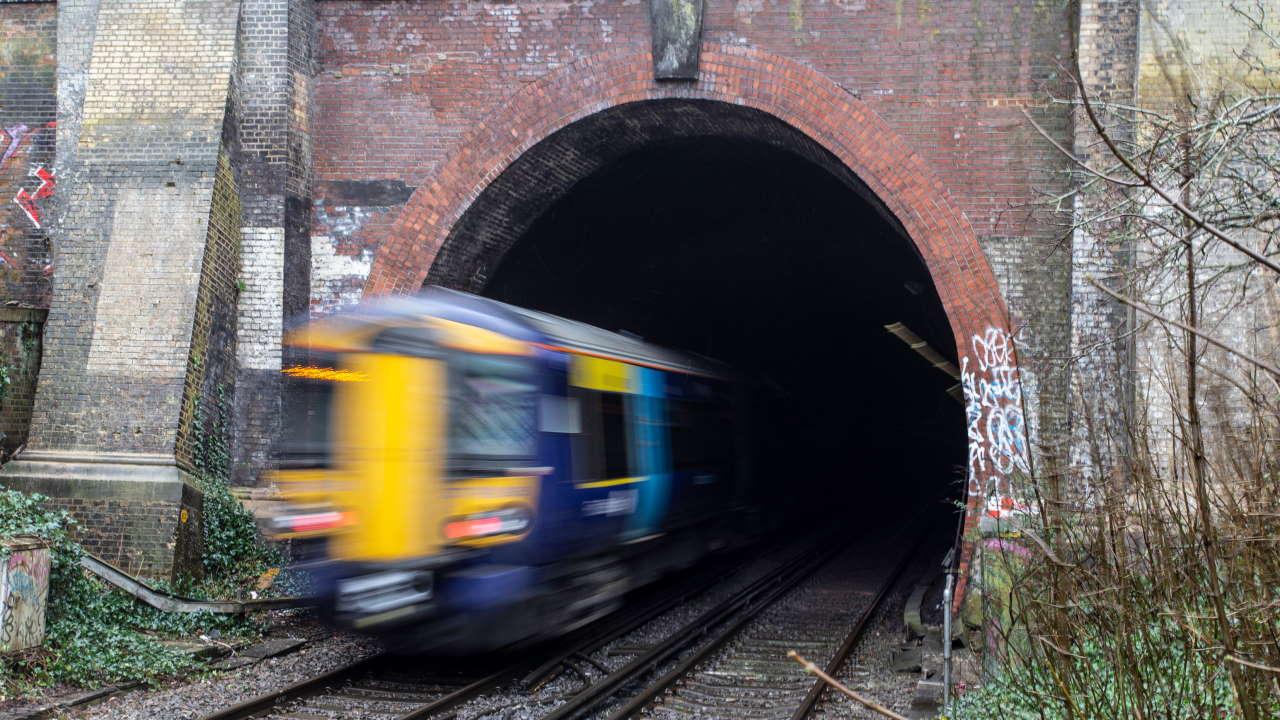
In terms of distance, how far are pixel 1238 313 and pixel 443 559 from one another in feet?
24.5

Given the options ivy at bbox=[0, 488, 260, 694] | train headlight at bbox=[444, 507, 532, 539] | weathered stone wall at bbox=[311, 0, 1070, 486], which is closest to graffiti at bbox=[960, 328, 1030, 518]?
weathered stone wall at bbox=[311, 0, 1070, 486]

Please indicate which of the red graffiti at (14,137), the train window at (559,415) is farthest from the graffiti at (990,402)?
the red graffiti at (14,137)

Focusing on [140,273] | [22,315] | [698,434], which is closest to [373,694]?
[698,434]

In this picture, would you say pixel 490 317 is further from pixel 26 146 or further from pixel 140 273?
pixel 26 146

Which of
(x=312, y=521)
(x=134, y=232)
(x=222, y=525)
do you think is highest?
(x=134, y=232)

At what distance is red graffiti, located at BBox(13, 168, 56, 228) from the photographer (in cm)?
1240

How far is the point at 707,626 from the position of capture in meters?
10.2

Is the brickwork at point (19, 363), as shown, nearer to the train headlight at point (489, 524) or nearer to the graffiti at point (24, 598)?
the graffiti at point (24, 598)

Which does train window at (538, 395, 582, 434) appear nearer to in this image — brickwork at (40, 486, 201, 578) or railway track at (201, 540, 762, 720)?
railway track at (201, 540, 762, 720)

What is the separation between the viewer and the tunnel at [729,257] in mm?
12492

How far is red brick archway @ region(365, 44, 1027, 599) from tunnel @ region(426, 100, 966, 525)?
204 millimetres

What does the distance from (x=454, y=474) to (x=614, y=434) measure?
6.87 ft

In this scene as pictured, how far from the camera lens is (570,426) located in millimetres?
8469

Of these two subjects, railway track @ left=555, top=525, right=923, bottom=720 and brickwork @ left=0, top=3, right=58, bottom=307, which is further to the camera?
brickwork @ left=0, top=3, right=58, bottom=307
